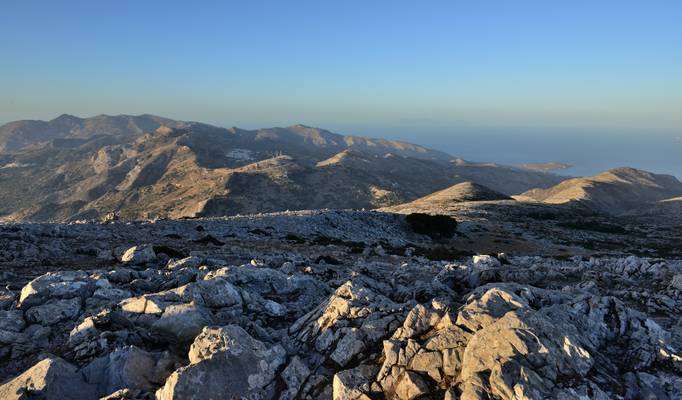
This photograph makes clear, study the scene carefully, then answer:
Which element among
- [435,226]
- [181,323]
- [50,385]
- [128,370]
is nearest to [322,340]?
[181,323]

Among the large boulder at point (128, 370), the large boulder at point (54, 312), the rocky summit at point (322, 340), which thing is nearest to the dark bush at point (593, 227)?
the rocky summit at point (322, 340)

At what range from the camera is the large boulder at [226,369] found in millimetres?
9461

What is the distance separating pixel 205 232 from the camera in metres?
39.8

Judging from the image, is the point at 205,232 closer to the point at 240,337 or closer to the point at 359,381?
the point at 240,337

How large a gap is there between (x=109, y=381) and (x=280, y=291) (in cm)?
816

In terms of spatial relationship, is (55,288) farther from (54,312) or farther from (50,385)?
(50,385)

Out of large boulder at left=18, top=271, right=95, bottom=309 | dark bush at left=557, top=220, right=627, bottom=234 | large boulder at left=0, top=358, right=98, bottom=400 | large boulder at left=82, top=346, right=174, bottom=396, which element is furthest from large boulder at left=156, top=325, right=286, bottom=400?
dark bush at left=557, top=220, right=627, bottom=234

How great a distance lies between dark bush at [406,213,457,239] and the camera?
54.3 meters

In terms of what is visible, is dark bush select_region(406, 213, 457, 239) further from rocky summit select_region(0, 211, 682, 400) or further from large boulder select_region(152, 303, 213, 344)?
large boulder select_region(152, 303, 213, 344)

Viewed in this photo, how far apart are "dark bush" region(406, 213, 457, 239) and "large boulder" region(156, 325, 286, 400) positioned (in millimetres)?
45498

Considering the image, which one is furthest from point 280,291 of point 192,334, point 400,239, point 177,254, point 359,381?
point 400,239

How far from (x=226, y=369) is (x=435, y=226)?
1865 inches

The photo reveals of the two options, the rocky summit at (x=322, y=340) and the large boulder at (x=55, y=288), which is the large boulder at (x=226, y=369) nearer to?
the rocky summit at (x=322, y=340)

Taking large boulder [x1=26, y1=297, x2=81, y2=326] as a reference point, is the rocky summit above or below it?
above
